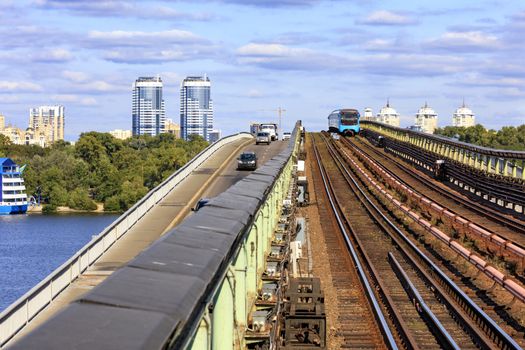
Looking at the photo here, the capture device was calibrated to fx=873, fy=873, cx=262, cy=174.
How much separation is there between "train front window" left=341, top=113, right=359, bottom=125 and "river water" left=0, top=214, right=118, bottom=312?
3066 centimetres

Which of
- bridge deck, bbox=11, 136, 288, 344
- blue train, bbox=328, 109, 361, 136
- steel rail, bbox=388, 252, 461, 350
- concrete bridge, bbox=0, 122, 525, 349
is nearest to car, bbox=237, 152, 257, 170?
bridge deck, bbox=11, 136, 288, 344

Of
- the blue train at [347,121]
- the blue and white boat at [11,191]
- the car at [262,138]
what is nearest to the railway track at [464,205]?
the car at [262,138]

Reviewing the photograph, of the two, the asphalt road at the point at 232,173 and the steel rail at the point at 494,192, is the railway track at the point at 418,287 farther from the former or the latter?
the asphalt road at the point at 232,173

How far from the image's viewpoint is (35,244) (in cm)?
10231

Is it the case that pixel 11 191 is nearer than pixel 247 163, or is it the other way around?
pixel 247 163

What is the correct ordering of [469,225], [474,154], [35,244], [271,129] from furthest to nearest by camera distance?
[35,244]
[271,129]
[474,154]
[469,225]

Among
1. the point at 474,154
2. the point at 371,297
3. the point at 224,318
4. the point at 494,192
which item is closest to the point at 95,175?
the point at 474,154

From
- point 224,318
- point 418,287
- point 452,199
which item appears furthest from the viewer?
point 452,199

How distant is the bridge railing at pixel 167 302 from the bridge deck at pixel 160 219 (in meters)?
0.31

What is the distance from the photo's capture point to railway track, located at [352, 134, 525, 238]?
30.2 meters

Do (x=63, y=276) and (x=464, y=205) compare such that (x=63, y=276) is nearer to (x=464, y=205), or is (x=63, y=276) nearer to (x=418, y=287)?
(x=418, y=287)

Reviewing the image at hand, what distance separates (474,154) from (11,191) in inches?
5258

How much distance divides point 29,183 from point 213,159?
117498 millimetres

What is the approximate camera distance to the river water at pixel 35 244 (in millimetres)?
68125
